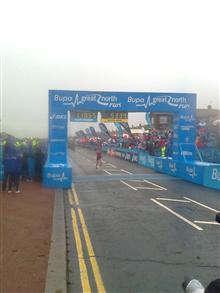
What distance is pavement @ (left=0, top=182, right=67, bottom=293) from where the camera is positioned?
4023mm

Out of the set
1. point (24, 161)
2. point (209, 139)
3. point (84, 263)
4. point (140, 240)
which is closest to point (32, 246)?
point (84, 263)

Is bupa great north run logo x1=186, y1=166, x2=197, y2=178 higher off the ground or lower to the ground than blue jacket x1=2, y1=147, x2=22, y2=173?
lower

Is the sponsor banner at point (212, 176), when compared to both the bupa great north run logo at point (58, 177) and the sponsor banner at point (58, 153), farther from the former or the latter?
the sponsor banner at point (58, 153)

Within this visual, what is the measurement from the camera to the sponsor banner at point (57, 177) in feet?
40.0

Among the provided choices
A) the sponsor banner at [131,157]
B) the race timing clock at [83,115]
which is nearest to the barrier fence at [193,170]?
the sponsor banner at [131,157]

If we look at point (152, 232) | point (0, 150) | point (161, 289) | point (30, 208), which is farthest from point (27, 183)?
point (161, 289)

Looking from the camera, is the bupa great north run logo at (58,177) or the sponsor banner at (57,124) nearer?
the bupa great north run logo at (58,177)

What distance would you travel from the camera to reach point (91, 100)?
50.1 ft

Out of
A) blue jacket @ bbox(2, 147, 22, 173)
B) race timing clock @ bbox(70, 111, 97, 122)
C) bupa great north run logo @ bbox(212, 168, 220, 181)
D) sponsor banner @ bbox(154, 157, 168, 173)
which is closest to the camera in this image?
blue jacket @ bbox(2, 147, 22, 173)

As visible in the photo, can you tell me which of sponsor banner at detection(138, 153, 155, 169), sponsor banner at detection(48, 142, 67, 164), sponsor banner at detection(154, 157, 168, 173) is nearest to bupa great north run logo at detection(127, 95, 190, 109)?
sponsor banner at detection(154, 157, 168, 173)

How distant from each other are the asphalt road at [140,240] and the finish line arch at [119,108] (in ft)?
14.4

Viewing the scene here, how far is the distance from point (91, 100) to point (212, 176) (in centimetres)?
762

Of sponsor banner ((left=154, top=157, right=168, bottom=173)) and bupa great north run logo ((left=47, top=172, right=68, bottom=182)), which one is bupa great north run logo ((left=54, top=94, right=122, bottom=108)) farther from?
sponsor banner ((left=154, top=157, right=168, bottom=173))

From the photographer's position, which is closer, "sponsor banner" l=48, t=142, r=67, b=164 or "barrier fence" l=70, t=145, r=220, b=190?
"barrier fence" l=70, t=145, r=220, b=190
